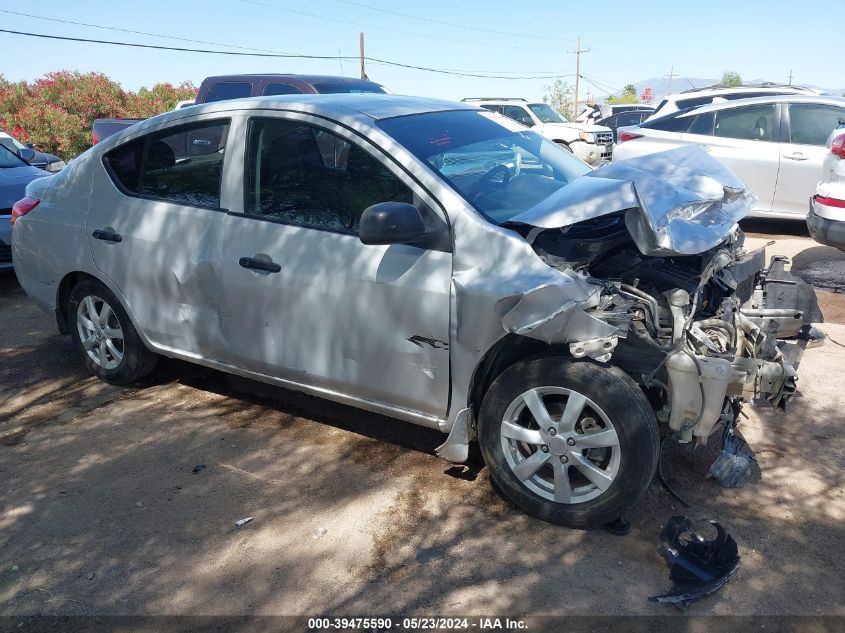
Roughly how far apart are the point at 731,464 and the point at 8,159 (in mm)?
8645

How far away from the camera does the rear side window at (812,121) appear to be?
866 centimetres

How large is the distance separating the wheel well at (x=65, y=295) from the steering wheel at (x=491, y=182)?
275 cm

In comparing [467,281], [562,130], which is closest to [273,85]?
[467,281]

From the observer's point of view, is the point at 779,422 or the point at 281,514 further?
the point at 779,422

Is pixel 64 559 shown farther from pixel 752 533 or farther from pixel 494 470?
pixel 752 533

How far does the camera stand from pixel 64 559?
3.21 metres

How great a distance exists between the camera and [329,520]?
345 cm

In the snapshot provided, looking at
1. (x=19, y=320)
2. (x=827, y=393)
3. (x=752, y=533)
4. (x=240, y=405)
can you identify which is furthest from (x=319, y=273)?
(x=19, y=320)

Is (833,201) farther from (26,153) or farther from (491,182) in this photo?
(26,153)

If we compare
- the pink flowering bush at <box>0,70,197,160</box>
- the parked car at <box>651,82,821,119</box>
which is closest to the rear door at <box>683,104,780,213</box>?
the parked car at <box>651,82,821,119</box>

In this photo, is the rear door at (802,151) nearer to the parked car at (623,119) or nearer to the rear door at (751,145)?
the rear door at (751,145)

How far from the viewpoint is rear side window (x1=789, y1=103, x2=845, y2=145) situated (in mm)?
8664

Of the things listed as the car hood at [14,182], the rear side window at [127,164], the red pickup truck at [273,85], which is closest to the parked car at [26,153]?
the car hood at [14,182]

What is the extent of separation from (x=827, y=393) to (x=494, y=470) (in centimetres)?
251
